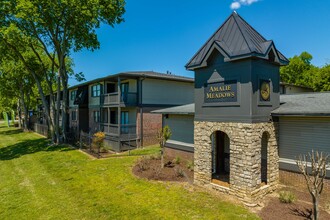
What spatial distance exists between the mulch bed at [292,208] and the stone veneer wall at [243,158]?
0.54 m

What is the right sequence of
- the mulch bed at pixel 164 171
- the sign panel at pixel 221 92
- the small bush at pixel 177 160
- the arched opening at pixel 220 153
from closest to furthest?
the sign panel at pixel 221 92 < the mulch bed at pixel 164 171 < the arched opening at pixel 220 153 < the small bush at pixel 177 160

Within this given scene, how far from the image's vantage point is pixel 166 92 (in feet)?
74.3

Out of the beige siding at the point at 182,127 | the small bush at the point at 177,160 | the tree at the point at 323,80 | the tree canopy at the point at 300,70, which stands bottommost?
the small bush at the point at 177,160

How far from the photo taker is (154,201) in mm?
8789

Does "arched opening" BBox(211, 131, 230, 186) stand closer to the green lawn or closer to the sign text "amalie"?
the green lawn

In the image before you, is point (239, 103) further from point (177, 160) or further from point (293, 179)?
point (177, 160)

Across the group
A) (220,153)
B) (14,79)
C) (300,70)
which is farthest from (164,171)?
(300,70)

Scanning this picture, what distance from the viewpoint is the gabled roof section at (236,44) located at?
8695mm

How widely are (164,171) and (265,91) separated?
6978 mm

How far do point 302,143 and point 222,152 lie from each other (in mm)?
4309

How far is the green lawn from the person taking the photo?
7852 mm

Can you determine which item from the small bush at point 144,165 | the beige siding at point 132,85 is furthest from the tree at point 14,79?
the small bush at point 144,165

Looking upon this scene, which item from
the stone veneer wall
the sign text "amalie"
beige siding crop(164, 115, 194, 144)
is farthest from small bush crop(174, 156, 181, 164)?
the sign text "amalie"

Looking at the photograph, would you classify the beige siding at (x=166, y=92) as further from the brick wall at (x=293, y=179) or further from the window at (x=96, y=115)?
the brick wall at (x=293, y=179)
